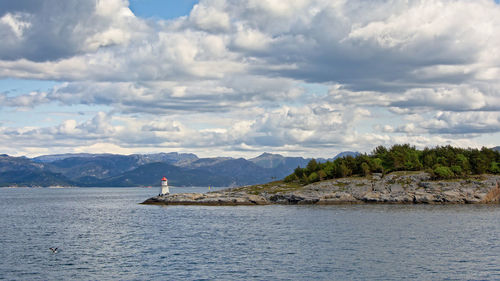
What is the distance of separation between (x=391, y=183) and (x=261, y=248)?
9173 cm

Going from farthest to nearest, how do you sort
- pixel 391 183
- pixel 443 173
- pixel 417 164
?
pixel 417 164
pixel 391 183
pixel 443 173

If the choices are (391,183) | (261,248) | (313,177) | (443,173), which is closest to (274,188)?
(313,177)

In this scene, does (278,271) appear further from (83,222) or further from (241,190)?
(241,190)

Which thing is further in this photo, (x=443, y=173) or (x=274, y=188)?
(x=274, y=188)

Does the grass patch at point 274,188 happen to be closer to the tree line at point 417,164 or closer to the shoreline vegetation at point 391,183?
the shoreline vegetation at point 391,183

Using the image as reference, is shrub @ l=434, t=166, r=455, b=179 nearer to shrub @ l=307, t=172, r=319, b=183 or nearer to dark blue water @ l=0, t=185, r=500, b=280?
dark blue water @ l=0, t=185, r=500, b=280

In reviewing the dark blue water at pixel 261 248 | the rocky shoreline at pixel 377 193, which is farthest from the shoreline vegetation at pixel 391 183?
the dark blue water at pixel 261 248

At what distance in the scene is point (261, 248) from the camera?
7000 cm

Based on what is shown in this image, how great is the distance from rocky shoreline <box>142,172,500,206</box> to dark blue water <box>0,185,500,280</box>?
31.1 meters

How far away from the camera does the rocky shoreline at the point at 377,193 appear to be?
145 m

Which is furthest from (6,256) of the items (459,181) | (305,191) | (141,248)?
(459,181)

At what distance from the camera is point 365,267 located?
2192 inches

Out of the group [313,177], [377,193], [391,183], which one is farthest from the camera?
[313,177]

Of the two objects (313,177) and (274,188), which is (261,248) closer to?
(274,188)
